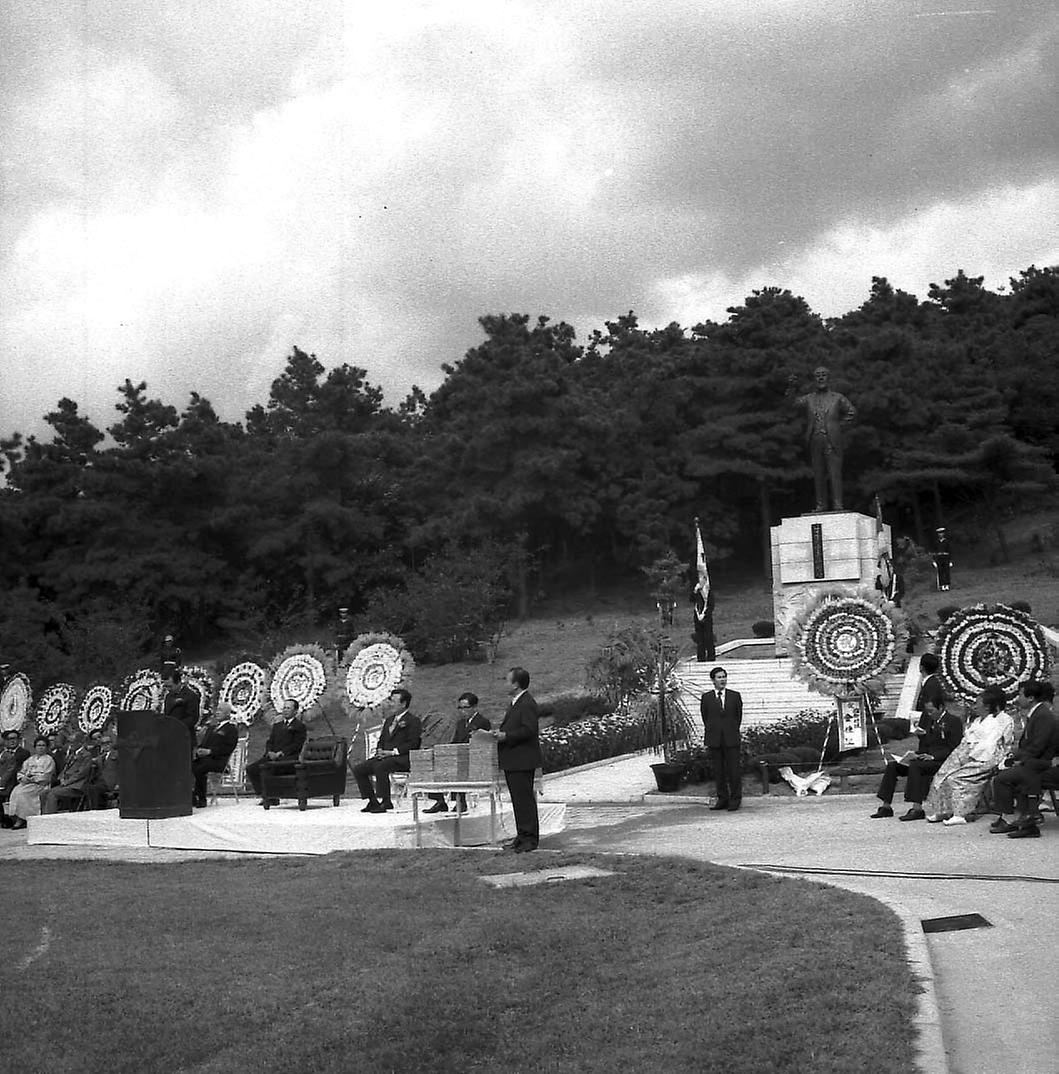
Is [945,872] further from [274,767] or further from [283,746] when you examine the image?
[283,746]

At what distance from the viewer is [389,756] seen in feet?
49.5

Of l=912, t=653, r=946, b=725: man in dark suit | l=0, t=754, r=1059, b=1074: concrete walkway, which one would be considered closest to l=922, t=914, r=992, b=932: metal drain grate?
l=0, t=754, r=1059, b=1074: concrete walkway

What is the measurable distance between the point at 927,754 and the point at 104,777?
1140 centimetres

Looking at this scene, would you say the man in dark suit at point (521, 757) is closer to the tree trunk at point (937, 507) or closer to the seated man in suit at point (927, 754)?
the seated man in suit at point (927, 754)

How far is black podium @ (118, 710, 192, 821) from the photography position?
1507 centimetres

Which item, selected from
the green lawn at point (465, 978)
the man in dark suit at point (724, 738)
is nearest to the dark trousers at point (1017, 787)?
the green lawn at point (465, 978)

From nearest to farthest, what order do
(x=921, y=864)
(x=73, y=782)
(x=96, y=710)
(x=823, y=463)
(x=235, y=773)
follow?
1. (x=921, y=864)
2. (x=73, y=782)
3. (x=235, y=773)
4. (x=96, y=710)
5. (x=823, y=463)

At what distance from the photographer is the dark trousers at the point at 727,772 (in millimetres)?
15617

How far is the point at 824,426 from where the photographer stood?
28906 millimetres

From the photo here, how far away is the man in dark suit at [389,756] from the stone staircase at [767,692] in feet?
26.9

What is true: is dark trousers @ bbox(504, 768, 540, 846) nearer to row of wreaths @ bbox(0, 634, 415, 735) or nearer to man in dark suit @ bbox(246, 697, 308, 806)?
man in dark suit @ bbox(246, 697, 308, 806)

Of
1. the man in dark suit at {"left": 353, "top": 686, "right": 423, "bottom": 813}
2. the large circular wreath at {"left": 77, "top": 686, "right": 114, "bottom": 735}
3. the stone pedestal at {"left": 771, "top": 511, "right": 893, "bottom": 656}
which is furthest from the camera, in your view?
the stone pedestal at {"left": 771, "top": 511, "right": 893, "bottom": 656}

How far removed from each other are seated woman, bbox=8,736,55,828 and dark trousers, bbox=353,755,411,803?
589 centimetres

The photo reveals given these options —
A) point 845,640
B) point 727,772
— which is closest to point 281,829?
point 727,772
